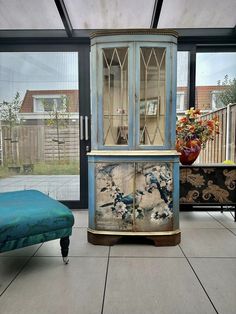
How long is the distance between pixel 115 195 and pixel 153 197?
36 cm

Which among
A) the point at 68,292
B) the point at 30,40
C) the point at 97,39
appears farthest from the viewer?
the point at 30,40

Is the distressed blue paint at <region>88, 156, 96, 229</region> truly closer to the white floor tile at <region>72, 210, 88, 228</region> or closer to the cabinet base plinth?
the cabinet base plinth

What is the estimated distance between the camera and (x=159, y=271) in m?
1.90

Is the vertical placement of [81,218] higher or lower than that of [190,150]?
Result: lower

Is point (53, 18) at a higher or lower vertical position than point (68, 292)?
higher

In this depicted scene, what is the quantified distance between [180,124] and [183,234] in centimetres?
125

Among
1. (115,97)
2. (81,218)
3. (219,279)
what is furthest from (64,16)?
(219,279)

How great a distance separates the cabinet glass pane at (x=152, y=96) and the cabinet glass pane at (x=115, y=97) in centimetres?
16

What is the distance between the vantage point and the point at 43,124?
11.3 feet

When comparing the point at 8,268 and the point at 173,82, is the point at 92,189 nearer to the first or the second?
the point at 8,268


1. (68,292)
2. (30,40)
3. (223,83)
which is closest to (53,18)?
(30,40)

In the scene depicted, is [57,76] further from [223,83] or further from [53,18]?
[223,83]

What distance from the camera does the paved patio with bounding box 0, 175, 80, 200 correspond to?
11.5 ft

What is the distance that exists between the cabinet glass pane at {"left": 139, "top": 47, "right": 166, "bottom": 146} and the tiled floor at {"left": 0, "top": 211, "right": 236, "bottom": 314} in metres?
1.04
